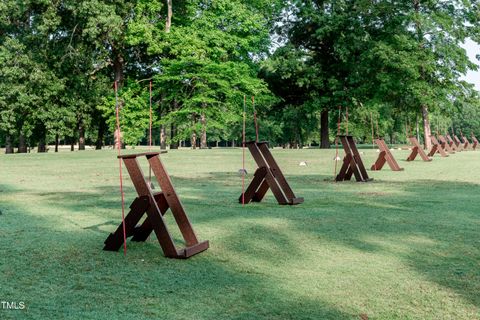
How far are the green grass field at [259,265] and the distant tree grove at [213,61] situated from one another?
104 feet

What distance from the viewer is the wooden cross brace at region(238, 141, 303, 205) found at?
9.71m

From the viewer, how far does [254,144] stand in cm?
963

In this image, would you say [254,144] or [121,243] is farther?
[254,144]

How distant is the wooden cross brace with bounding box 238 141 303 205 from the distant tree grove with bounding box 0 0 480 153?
98.7 feet

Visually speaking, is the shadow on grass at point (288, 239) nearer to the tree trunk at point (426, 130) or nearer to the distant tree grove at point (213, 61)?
the distant tree grove at point (213, 61)

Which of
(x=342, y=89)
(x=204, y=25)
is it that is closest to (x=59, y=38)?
(x=204, y=25)

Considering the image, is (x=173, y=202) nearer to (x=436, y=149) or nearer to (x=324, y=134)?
(x=436, y=149)

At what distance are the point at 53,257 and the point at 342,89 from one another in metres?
43.7

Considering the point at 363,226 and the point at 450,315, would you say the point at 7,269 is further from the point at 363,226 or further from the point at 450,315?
the point at 363,226

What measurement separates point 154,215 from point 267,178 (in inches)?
178

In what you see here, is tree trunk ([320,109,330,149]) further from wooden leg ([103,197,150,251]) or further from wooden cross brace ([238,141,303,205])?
wooden leg ([103,197,150,251])

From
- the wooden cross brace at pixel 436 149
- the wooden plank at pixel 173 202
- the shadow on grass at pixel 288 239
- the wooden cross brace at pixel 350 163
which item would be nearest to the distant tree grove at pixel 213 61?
the wooden cross brace at pixel 436 149

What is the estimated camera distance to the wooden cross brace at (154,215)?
5.54m

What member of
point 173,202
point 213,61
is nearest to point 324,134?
point 213,61
